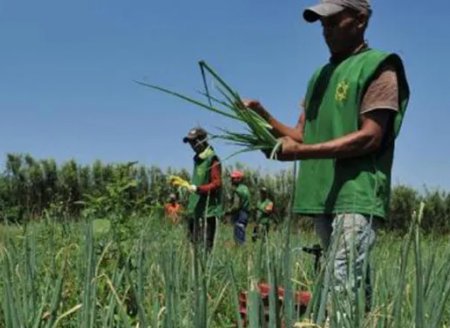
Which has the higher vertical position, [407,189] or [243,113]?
[407,189]

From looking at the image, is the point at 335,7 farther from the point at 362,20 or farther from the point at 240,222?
the point at 240,222

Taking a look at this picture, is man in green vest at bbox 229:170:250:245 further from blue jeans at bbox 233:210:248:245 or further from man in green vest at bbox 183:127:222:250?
man in green vest at bbox 183:127:222:250

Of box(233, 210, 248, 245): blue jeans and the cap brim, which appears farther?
box(233, 210, 248, 245): blue jeans

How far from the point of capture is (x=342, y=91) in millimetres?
2422

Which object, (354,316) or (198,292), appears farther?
(354,316)

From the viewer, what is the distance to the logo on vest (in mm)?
2408

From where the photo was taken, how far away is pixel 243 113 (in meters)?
2.30

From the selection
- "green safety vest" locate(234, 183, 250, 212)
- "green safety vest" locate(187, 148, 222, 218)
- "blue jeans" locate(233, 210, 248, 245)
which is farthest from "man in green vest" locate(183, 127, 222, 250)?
"green safety vest" locate(234, 183, 250, 212)

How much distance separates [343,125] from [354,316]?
5.07 ft

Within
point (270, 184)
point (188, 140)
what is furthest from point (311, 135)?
point (270, 184)

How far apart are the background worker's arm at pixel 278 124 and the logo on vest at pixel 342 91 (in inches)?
8.7

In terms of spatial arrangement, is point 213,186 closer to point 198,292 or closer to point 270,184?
point 198,292

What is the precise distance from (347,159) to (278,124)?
0.28m

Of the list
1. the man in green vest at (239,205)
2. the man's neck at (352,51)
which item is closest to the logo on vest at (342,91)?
the man's neck at (352,51)
